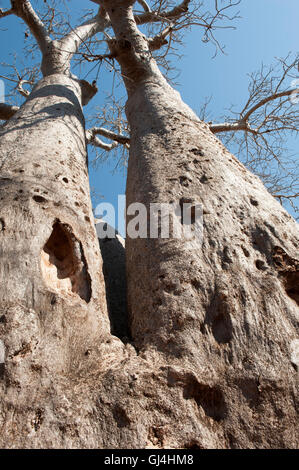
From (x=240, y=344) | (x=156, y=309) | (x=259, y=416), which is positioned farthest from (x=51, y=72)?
(x=259, y=416)

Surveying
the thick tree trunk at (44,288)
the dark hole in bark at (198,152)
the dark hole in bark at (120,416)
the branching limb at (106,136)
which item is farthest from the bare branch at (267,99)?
the dark hole in bark at (120,416)

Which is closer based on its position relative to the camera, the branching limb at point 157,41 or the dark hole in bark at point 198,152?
the dark hole in bark at point 198,152

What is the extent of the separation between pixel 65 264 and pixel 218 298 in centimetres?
60

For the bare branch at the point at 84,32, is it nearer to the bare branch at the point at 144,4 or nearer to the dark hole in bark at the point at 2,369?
the bare branch at the point at 144,4

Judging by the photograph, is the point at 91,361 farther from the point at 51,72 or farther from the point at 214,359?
the point at 51,72

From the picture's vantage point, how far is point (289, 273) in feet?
4.42

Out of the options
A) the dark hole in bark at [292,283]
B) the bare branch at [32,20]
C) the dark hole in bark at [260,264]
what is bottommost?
the dark hole in bark at [292,283]

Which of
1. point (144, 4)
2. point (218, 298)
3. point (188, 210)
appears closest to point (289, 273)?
point (218, 298)

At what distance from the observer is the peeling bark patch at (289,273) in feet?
4.38

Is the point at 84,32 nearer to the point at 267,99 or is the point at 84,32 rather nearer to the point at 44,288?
the point at 267,99

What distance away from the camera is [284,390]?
1058 millimetres

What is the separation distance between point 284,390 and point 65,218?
984mm

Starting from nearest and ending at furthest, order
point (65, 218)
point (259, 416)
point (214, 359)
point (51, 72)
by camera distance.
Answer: point (259, 416) < point (214, 359) < point (65, 218) < point (51, 72)
